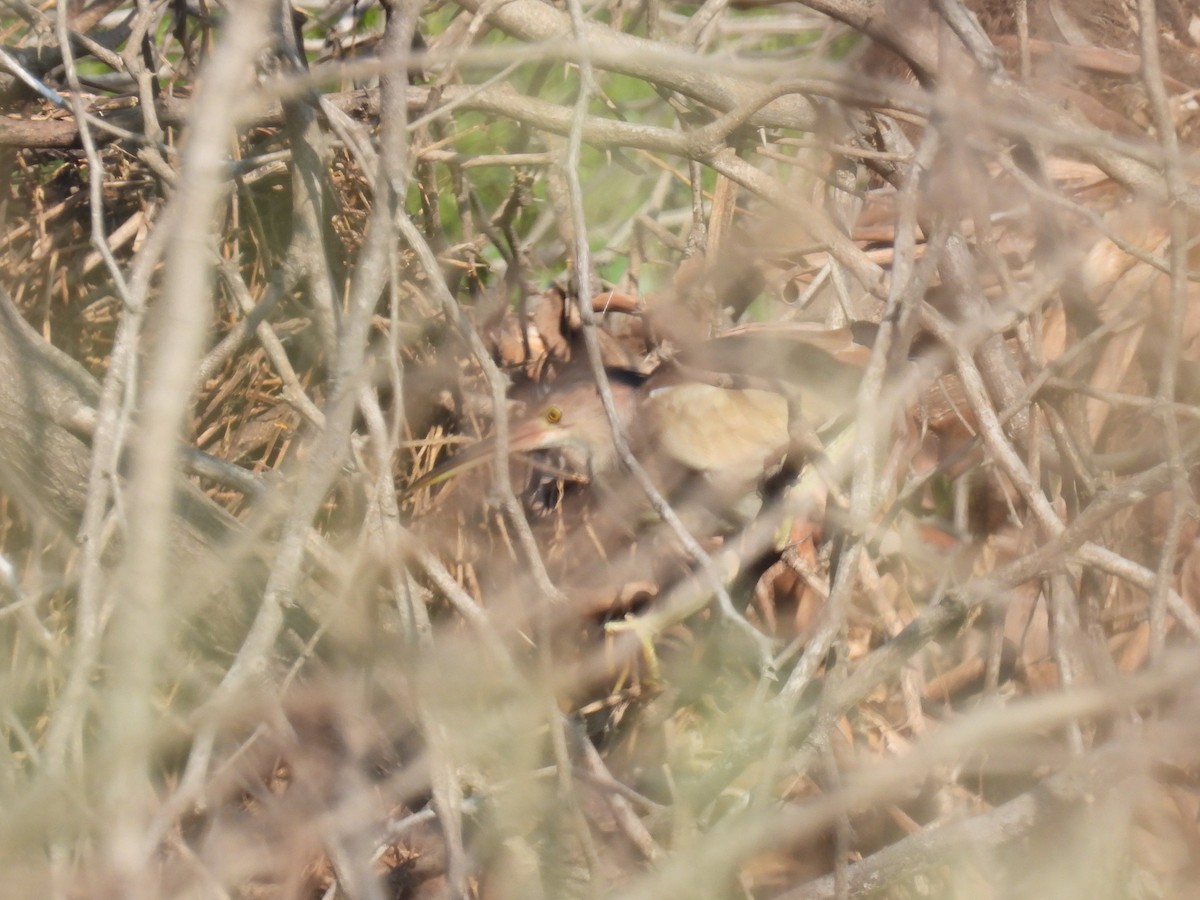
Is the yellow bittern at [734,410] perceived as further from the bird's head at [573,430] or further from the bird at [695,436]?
the bird's head at [573,430]

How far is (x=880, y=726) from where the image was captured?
7.13 ft

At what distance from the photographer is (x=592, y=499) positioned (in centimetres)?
250

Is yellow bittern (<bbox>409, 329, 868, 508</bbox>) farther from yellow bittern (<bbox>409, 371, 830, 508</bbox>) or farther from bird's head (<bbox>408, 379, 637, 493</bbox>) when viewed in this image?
bird's head (<bbox>408, 379, 637, 493</bbox>)

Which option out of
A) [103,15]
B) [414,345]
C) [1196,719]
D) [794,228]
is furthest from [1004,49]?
[103,15]

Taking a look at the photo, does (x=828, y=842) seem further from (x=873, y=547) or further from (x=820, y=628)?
(x=820, y=628)

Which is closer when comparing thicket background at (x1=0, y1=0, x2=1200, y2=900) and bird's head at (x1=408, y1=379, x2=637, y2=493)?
thicket background at (x1=0, y1=0, x2=1200, y2=900)

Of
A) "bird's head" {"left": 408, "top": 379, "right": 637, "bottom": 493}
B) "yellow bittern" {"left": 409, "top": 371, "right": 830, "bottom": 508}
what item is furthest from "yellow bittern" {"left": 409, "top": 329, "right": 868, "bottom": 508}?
"bird's head" {"left": 408, "top": 379, "right": 637, "bottom": 493}

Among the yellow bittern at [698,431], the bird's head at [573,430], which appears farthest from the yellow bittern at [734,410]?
the bird's head at [573,430]

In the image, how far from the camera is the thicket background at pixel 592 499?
1.54 meters

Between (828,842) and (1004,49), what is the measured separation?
71.9 inches

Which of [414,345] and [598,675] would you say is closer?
[598,675]

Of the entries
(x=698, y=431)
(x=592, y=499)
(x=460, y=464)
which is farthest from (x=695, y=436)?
(x=460, y=464)

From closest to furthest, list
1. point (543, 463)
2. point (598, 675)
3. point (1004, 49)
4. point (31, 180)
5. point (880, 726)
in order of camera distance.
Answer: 1. point (598, 675)
2. point (880, 726)
3. point (31, 180)
4. point (543, 463)
5. point (1004, 49)

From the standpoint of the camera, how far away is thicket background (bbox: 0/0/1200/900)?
1.54m
